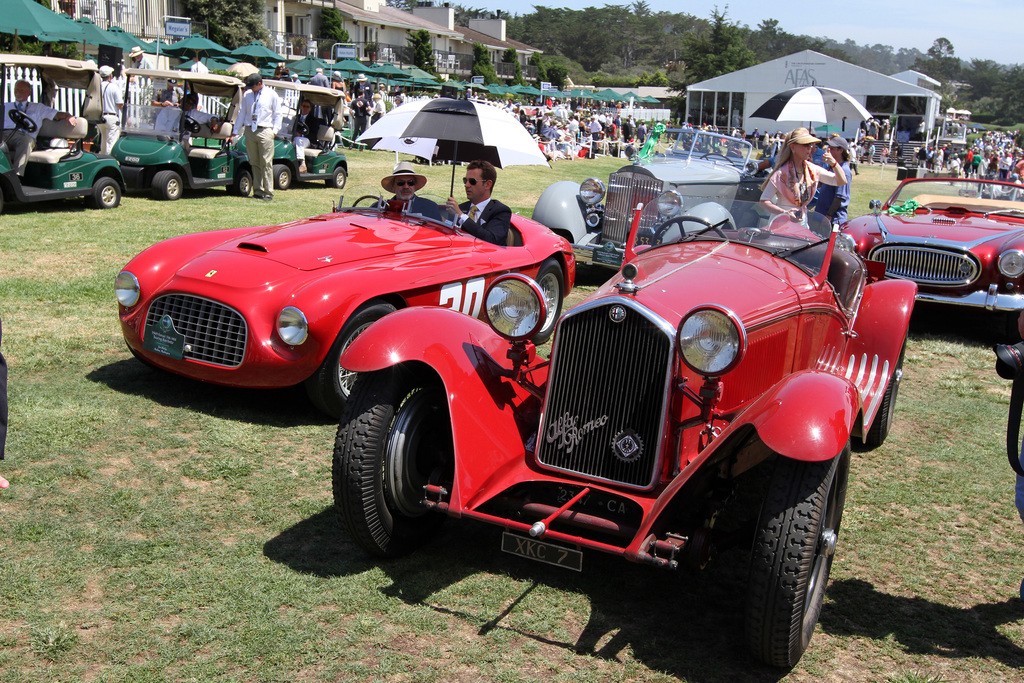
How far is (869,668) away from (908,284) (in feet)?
11.2

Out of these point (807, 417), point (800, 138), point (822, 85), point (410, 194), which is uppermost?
point (822, 85)

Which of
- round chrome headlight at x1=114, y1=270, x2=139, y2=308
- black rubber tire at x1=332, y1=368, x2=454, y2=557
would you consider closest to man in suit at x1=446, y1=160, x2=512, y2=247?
round chrome headlight at x1=114, y1=270, x2=139, y2=308

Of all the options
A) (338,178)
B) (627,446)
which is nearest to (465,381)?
(627,446)

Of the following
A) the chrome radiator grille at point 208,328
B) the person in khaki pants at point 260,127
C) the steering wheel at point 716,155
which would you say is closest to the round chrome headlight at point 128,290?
the chrome radiator grille at point 208,328

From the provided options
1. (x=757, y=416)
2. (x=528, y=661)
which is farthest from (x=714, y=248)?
(x=528, y=661)

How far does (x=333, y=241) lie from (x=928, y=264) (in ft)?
20.4

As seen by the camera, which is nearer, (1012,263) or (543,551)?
(543,551)

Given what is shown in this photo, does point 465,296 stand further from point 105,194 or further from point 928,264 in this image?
point 105,194

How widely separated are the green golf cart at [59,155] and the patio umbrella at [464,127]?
571 cm

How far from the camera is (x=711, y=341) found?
3484mm

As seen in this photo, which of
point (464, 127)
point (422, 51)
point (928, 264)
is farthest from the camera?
point (422, 51)

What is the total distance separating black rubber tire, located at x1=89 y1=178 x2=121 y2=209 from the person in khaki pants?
8.15 ft

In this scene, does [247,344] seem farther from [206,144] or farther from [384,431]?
[206,144]

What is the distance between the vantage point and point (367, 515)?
3.70 m
